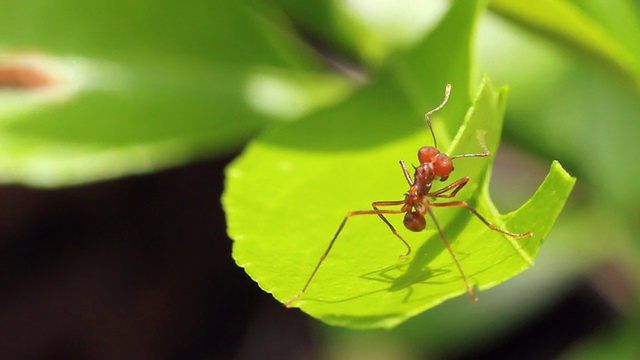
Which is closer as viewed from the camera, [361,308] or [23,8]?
[361,308]

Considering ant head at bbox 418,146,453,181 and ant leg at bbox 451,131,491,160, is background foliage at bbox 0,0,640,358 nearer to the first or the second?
ant head at bbox 418,146,453,181

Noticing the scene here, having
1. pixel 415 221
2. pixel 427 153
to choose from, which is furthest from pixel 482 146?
pixel 427 153

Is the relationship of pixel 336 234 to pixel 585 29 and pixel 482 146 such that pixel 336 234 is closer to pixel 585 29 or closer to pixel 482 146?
pixel 482 146

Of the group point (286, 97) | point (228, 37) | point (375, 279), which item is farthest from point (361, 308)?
point (228, 37)

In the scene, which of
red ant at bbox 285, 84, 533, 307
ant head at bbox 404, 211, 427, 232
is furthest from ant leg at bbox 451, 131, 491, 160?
ant head at bbox 404, 211, 427, 232

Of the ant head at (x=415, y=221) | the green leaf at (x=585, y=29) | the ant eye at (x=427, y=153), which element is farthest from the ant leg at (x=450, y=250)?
the green leaf at (x=585, y=29)

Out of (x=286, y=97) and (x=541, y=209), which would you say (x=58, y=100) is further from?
(x=541, y=209)
